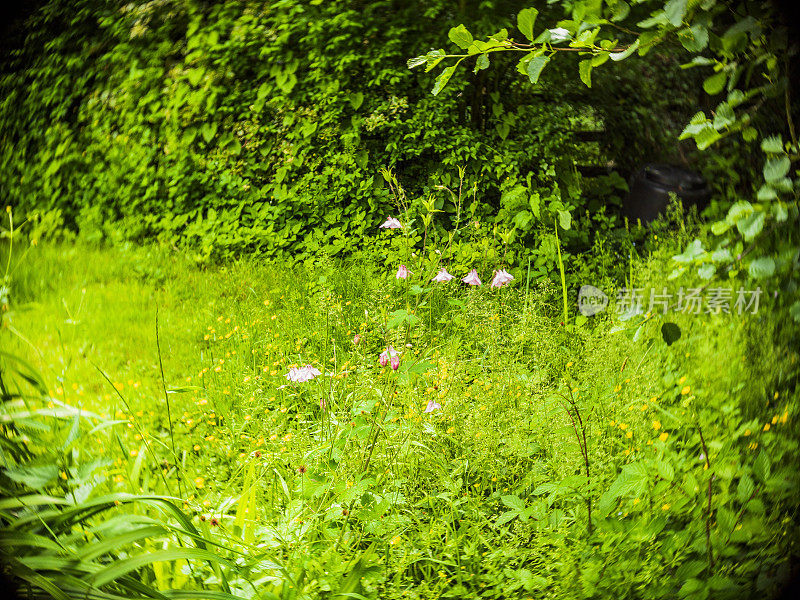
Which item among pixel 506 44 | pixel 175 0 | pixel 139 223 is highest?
pixel 175 0

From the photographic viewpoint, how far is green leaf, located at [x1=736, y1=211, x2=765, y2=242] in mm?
999

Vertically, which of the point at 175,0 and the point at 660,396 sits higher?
the point at 175,0

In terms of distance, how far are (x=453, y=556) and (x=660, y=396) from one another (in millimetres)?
939

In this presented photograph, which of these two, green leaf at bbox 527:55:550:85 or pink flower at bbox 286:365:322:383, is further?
pink flower at bbox 286:365:322:383

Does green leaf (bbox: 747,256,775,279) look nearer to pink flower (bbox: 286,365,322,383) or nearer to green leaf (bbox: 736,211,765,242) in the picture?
green leaf (bbox: 736,211,765,242)

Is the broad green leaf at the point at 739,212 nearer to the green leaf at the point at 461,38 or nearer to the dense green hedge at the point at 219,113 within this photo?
the green leaf at the point at 461,38

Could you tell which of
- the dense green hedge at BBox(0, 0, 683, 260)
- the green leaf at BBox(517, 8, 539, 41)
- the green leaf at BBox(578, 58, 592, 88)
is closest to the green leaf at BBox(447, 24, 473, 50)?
the green leaf at BBox(517, 8, 539, 41)

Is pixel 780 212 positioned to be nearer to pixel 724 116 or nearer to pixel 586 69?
pixel 724 116

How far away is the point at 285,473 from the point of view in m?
1.67

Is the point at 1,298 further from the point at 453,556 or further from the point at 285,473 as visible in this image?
the point at 453,556

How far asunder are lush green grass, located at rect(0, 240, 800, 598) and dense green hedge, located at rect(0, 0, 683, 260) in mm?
126

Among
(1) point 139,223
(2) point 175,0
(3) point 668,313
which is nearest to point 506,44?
(2) point 175,0

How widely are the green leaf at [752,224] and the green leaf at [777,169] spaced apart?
2.6 inches

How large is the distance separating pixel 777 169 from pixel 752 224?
0.35ft
